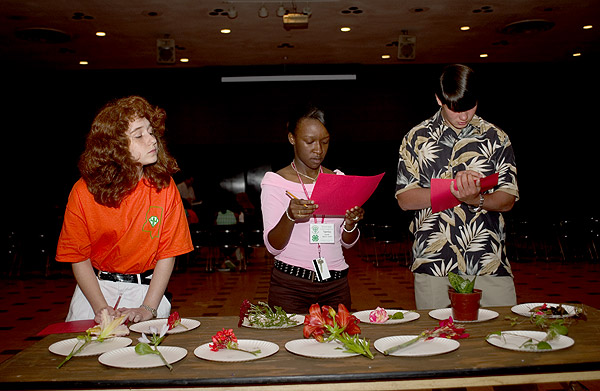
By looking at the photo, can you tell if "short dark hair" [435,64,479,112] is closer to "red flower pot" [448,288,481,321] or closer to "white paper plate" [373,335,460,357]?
"red flower pot" [448,288,481,321]

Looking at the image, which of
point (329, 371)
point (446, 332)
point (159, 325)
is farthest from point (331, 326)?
point (159, 325)

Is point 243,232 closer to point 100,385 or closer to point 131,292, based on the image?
point 131,292

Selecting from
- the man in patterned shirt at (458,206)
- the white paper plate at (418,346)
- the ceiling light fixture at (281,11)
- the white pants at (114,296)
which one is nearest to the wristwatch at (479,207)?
the man in patterned shirt at (458,206)

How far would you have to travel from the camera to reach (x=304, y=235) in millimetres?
2492

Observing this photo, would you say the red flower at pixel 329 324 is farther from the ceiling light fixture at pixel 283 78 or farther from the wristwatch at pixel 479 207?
the ceiling light fixture at pixel 283 78

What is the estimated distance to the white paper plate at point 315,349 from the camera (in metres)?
1.58

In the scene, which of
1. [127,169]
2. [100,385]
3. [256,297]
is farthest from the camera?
[256,297]

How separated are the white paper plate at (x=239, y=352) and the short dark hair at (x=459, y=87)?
1.20m

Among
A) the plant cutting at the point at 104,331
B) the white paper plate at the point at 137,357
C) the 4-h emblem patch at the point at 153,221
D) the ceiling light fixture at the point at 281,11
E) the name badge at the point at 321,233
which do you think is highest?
the ceiling light fixture at the point at 281,11

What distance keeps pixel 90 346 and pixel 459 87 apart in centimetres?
163

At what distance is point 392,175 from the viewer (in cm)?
1531

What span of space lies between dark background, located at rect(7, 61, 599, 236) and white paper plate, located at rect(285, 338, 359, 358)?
12.6 meters

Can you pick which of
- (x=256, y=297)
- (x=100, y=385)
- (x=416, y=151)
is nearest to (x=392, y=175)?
(x=256, y=297)

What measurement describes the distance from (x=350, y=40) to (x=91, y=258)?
9872 mm
